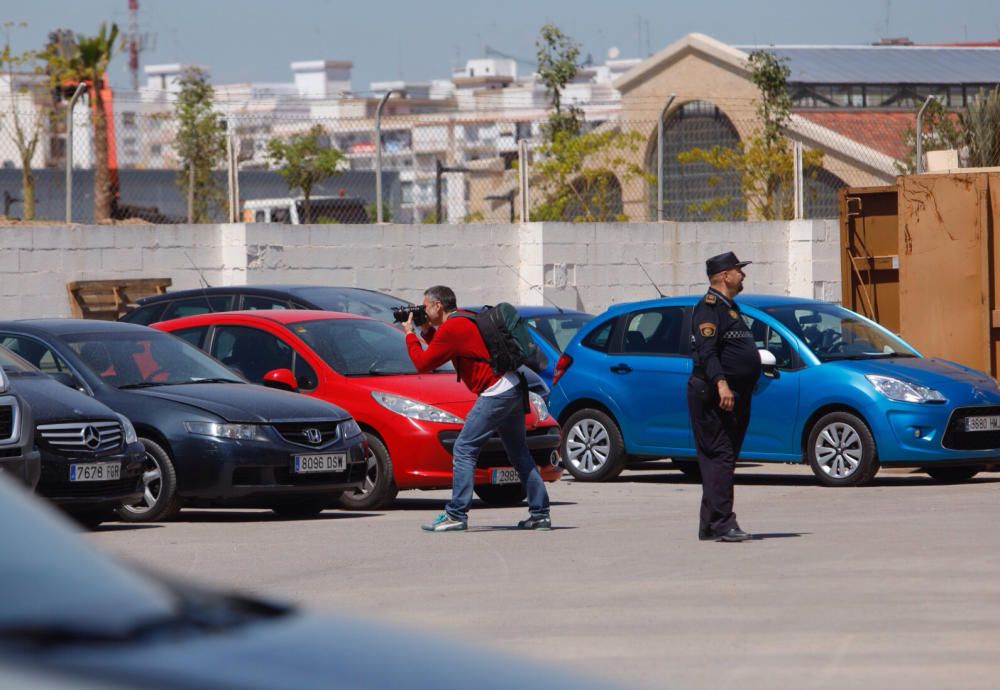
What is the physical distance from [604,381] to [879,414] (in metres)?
2.60

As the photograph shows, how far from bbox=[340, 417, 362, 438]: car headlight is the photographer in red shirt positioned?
1135mm

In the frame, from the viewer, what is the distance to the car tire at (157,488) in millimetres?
12336

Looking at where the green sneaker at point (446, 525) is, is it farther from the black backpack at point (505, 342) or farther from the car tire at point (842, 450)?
the car tire at point (842, 450)

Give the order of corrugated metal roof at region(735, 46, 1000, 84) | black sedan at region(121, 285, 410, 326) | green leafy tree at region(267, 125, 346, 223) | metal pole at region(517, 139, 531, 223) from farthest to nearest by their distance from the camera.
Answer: corrugated metal roof at region(735, 46, 1000, 84) < green leafy tree at region(267, 125, 346, 223) < metal pole at region(517, 139, 531, 223) < black sedan at region(121, 285, 410, 326)

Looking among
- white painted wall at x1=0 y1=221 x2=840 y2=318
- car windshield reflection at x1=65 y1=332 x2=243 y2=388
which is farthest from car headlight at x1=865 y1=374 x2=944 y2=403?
white painted wall at x1=0 y1=221 x2=840 y2=318

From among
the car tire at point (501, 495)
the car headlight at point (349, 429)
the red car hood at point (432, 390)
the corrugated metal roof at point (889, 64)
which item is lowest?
the car tire at point (501, 495)

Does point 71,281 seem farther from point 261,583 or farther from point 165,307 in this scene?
point 261,583

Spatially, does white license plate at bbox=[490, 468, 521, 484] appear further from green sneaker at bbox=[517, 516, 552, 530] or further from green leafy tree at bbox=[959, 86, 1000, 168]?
green leafy tree at bbox=[959, 86, 1000, 168]

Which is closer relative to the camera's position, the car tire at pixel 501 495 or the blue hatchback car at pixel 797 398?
the car tire at pixel 501 495

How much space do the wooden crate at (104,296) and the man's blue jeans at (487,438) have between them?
9.58m

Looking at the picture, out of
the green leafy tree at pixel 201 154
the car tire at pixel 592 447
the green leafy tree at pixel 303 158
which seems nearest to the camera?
the car tire at pixel 592 447

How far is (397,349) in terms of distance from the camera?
1425 centimetres

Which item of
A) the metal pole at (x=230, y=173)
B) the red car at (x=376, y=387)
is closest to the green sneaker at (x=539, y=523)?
the red car at (x=376, y=387)

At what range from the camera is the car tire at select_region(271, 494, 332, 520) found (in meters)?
13.1
